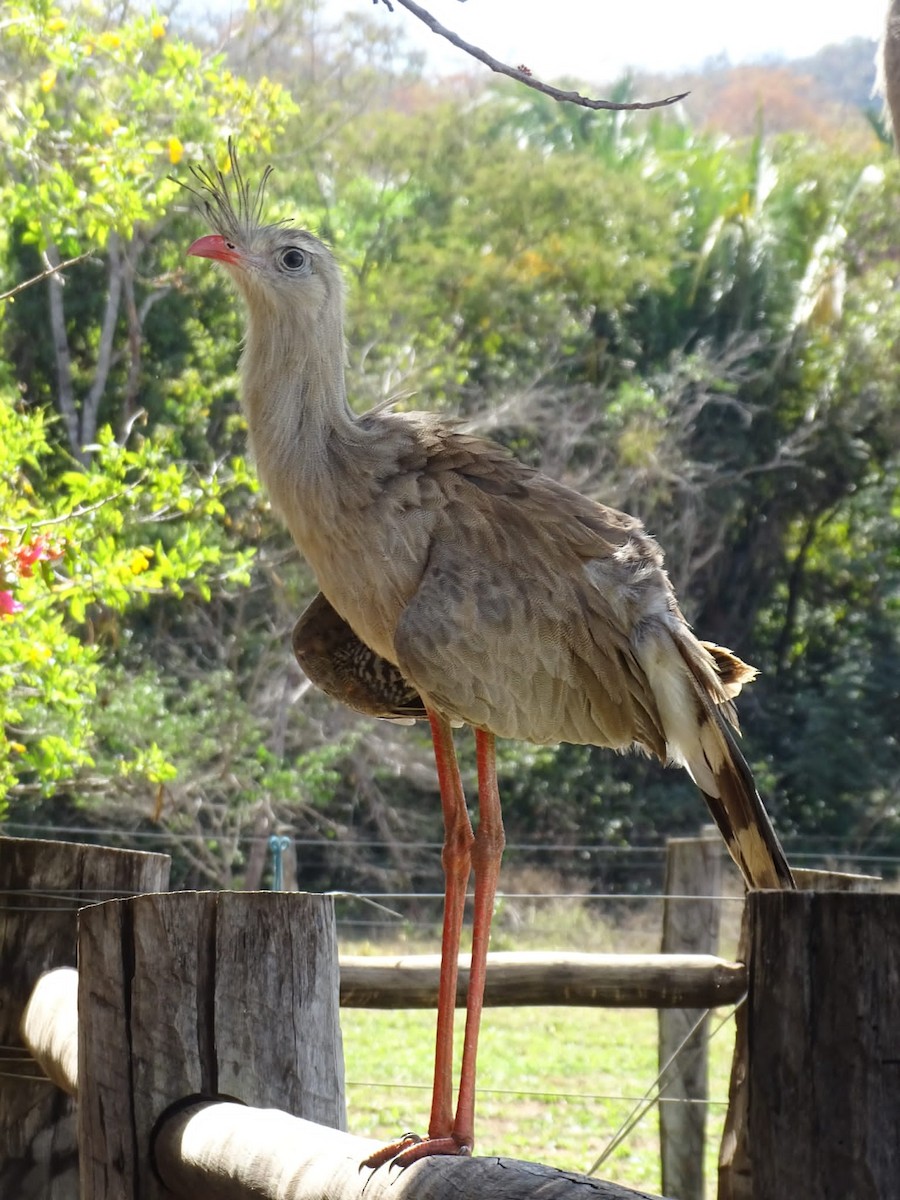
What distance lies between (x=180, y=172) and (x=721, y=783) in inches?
367

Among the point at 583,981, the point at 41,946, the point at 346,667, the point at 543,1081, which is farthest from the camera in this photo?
the point at 543,1081

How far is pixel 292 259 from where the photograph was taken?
286 centimetres

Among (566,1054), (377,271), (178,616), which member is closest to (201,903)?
(566,1054)

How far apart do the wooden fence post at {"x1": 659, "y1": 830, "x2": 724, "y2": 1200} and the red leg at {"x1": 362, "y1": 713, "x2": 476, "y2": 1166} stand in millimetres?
1867

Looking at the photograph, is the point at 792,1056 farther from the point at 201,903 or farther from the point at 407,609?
the point at 407,609

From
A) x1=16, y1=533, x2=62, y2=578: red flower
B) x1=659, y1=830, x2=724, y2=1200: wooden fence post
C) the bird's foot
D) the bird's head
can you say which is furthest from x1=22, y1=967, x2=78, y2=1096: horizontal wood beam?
x1=659, y1=830, x2=724, y2=1200: wooden fence post

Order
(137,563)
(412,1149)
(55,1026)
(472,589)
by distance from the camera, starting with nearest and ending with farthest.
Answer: (412,1149) < (55,1026) < (472,589) < (137,563)

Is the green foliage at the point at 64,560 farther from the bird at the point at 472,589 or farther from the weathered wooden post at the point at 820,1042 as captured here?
the weathered wooden post at the point at 820,1042

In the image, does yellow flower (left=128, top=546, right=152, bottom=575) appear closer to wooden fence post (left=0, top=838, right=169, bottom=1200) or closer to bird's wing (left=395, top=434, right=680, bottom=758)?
wooden fence post (left=0, top=838, right=169, bottom=1200)

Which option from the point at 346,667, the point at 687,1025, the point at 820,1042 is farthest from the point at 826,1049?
the point at 687,1025

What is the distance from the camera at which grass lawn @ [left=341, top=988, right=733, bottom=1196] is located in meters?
6.84

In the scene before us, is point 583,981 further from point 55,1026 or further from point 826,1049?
point 826,1049

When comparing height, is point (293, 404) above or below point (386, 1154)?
above

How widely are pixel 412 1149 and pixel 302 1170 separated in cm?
27
